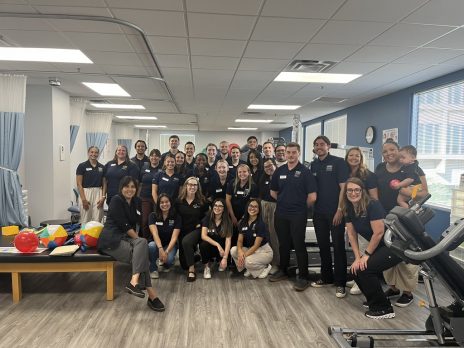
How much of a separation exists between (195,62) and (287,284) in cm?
282

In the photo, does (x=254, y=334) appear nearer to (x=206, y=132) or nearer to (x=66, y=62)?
(x=66, y=62)

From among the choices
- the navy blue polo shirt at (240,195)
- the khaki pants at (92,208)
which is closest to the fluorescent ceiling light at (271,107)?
the navy blue polo shirt at (240,195)

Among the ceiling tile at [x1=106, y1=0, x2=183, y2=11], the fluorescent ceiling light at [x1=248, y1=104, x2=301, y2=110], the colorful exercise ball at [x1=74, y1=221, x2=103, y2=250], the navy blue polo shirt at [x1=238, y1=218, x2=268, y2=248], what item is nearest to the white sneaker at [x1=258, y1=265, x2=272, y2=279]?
the navy blue polo shirt at [x1=238, y1=218, x2=268, y2=248]

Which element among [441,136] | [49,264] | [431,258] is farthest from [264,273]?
[441,136]

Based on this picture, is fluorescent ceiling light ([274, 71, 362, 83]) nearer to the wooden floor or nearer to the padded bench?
the wooden floor

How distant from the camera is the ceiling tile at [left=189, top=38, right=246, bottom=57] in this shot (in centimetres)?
331

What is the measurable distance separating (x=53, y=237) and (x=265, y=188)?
2318 mm

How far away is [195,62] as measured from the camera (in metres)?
4.04

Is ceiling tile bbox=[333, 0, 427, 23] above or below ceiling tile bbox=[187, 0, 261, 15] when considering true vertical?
above

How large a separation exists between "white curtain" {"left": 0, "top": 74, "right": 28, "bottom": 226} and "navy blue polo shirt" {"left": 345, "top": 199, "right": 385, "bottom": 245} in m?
4.38

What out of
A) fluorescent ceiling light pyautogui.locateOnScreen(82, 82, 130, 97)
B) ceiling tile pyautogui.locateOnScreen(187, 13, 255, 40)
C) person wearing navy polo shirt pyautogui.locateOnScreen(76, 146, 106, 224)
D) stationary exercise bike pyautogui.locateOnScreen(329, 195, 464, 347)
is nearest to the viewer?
stationary exercise bike pyautogui.locateOnScreen(329, 195, 464, 347)

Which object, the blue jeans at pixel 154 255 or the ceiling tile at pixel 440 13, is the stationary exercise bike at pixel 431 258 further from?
the blue jeans at pixel 154 255

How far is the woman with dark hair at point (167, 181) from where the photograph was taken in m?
3.95

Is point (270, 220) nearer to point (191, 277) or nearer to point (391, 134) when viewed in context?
point (191, 277)
